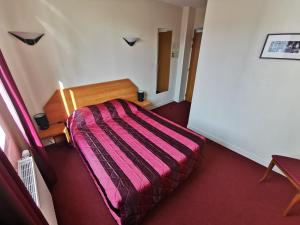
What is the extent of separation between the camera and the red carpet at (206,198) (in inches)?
62.7

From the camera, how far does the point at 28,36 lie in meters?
1.87

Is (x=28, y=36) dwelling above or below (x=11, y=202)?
above

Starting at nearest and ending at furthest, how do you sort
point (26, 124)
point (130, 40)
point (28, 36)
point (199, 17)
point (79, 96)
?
1. point (26, 124)
2. point (28, 36)
3. point (79, 96)
4. point (130, 40)
5. point (199, 17)

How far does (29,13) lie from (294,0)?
10.3 ft

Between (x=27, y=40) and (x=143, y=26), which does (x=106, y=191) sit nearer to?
(x=27, y=40)

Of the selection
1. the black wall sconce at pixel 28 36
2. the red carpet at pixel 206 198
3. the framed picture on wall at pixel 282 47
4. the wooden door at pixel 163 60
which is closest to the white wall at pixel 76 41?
the black wall sconce at pixel 28 36

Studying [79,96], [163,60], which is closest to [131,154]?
[79,96]

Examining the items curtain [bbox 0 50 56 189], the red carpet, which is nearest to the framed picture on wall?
the red carpet

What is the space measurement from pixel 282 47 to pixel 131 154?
2.23 metres

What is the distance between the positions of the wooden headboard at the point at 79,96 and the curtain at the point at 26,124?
33.5 inches

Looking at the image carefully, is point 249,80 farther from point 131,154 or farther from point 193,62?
point 193,62

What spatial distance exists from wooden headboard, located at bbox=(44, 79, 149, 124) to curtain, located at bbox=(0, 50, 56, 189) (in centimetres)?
85

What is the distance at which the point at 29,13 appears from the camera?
1.88 metres

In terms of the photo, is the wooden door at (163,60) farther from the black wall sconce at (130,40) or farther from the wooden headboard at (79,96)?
the wooden headboard at (79,96)
